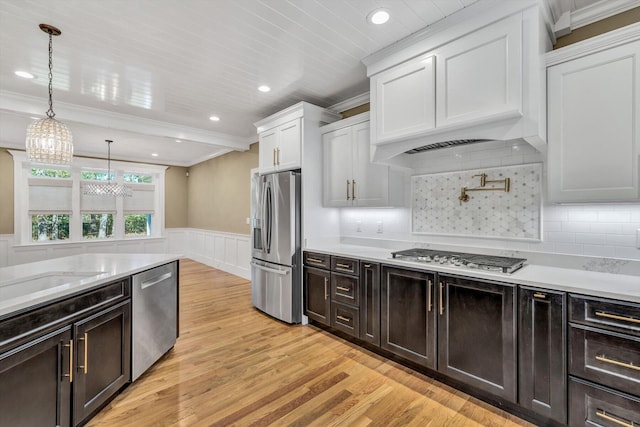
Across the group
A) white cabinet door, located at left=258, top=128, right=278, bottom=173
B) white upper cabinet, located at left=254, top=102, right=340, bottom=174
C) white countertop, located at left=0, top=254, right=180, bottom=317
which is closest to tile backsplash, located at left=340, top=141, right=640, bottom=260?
white upper cabinet, located at left=254, top=102, right=340, bottom=174

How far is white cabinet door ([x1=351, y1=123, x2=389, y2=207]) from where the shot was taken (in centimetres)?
307

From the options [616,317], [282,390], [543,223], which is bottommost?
[282,390]

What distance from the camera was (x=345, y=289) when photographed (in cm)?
300

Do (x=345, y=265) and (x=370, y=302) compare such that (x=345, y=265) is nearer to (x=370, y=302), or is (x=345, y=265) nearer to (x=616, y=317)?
(x=370, y=302)

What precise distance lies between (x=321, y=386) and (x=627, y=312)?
77.0 inches

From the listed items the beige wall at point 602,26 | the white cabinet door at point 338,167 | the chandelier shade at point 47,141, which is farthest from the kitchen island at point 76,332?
the beige wall at point 602,26

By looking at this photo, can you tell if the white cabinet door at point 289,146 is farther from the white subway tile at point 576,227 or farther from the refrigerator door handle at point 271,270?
the white subway tile at point 576,227

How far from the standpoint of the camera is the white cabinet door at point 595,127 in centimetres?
171

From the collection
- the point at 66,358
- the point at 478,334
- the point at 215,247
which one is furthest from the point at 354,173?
the point at 215,247

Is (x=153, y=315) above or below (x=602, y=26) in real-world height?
below

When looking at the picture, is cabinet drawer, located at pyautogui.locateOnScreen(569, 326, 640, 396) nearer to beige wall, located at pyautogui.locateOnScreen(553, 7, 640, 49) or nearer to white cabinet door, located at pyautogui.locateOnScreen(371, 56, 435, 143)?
white cabinet door, located at pyautogui.locateOnScreen(371, 56, 435, 143)

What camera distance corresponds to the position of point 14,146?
5723 mm

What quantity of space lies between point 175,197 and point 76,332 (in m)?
7.01

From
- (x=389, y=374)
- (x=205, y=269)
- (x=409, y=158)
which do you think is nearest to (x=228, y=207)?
(x=205, y=269)
